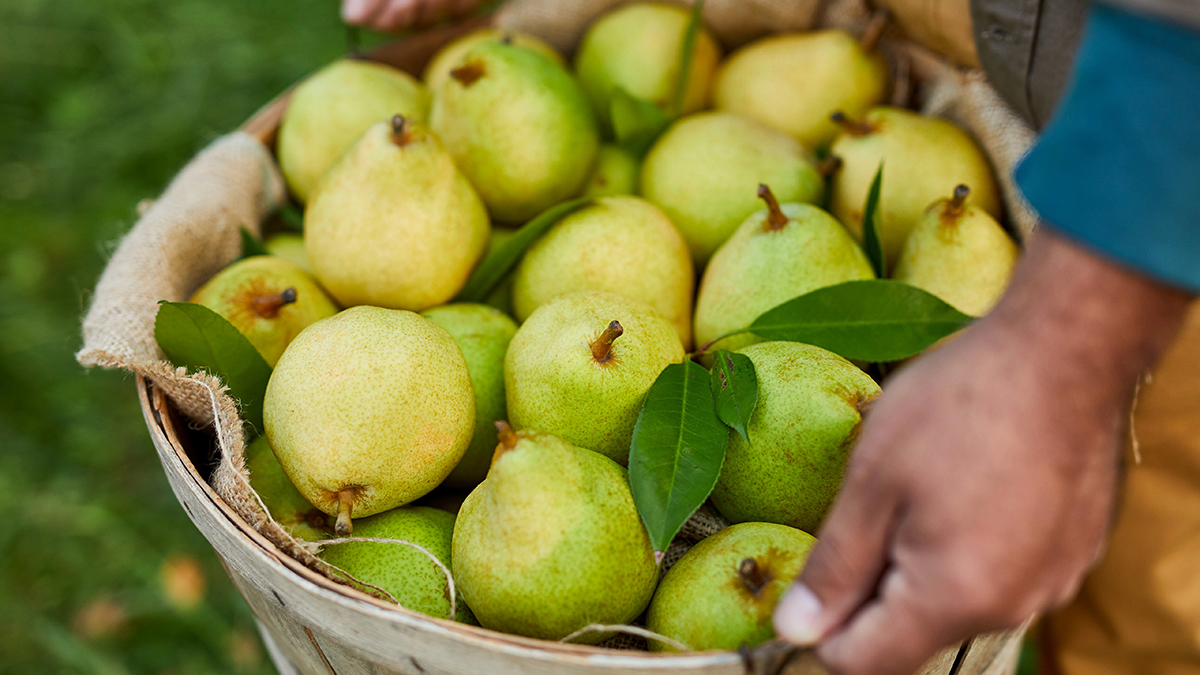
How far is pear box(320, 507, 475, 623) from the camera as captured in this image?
1002 mm

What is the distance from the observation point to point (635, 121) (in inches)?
62.7

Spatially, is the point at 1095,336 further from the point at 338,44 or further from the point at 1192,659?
the point at 338,44

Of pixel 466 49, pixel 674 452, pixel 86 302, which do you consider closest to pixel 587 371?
pixel 674 452

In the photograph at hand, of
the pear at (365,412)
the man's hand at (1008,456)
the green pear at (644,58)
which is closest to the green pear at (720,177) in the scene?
the green pear at (644,58)

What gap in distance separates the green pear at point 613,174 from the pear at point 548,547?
2.51 ft

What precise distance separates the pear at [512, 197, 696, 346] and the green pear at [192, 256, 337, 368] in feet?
1.14

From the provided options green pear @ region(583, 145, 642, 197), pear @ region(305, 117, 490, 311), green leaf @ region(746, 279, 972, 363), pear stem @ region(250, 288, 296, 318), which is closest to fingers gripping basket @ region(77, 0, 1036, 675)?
pear stem @ region(250, 288, 296, 318)

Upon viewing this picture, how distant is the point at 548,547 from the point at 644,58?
1.16m

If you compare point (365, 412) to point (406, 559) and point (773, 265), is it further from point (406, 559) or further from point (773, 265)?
point (773, 265)

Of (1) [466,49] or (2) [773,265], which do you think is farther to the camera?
(1) [466,49]

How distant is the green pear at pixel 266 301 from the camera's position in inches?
48.0

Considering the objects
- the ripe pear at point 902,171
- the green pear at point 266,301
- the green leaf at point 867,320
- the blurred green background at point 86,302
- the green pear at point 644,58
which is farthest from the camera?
the blurred green background at point 86,302

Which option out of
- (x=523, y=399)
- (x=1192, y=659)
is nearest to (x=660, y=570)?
(x=523, y=399)

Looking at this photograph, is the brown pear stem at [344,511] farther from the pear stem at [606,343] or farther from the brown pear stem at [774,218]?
the brown pear stem at [774,218]
